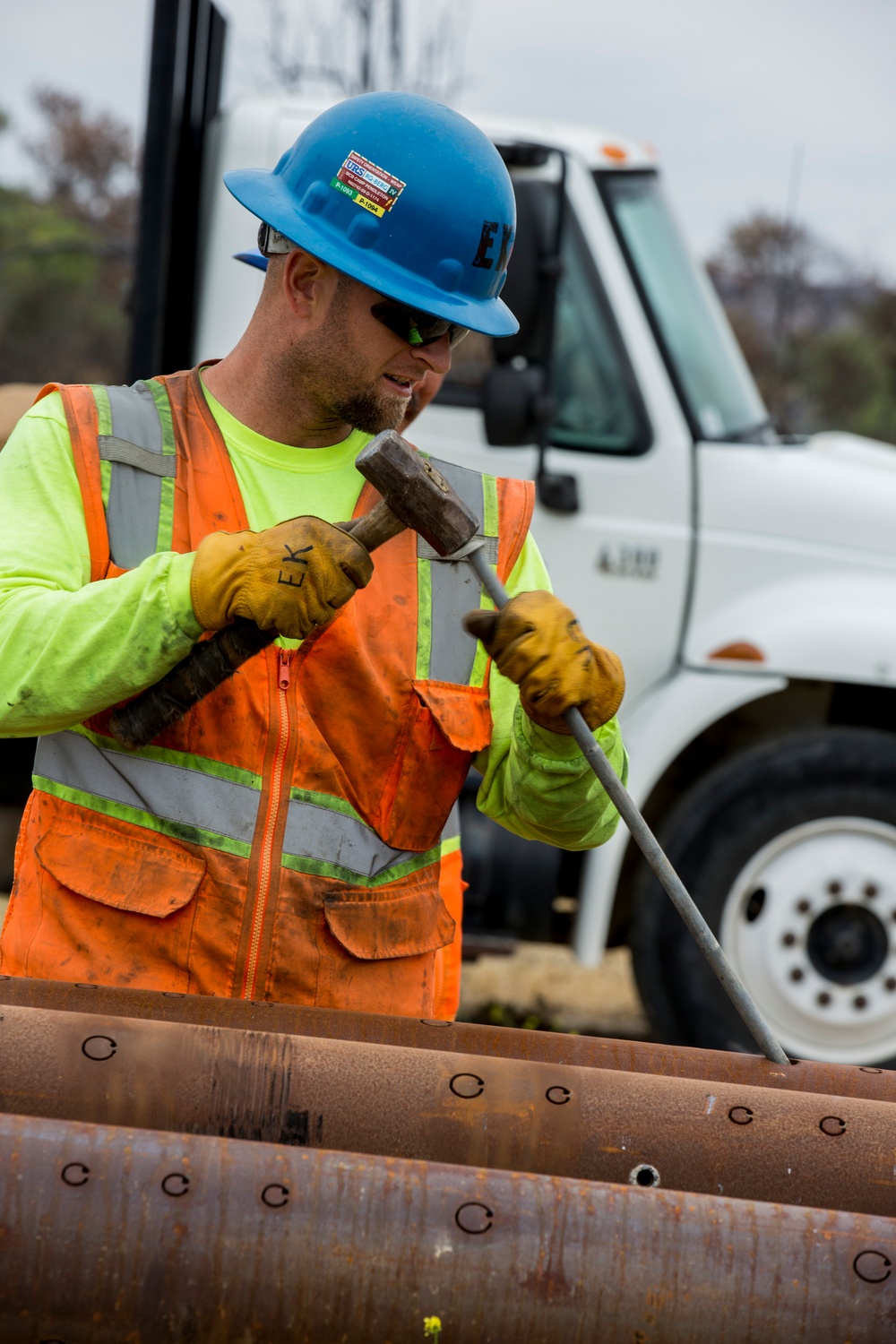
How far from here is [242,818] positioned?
1.83m

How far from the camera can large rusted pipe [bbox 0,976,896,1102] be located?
5.24 feet

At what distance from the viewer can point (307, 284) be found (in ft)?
6.47

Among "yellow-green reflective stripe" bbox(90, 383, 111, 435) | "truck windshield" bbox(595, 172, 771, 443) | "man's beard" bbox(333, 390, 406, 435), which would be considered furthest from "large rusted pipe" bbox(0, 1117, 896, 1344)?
"truck windshield" bbox(595, 172, 771, 443)

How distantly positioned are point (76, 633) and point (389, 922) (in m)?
0.60

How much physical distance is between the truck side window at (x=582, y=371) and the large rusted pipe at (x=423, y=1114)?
2878 mm

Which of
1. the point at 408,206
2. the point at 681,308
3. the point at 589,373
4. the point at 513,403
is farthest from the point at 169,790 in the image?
the point at 681,308

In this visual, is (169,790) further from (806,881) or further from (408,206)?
(806,881)

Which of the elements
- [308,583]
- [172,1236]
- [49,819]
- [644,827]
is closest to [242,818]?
[49,819]

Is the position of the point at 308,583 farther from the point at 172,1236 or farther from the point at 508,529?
the point at 172,1236

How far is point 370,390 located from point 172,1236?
115cm

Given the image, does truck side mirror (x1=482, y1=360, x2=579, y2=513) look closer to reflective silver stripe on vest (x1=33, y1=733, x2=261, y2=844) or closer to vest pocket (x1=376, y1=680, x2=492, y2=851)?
vest pocket (x1=376, y1=680, x2=492, y2=851)

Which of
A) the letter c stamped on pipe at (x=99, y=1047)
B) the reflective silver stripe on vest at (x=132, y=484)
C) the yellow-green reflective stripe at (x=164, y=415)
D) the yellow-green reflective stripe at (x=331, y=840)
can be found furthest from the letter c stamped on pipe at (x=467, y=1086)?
the yellow-green reflective stripe at (x=164, y=415)

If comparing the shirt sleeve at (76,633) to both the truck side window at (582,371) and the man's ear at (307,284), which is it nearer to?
the man's ear at (307,284)

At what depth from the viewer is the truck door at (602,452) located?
13.4 feet
